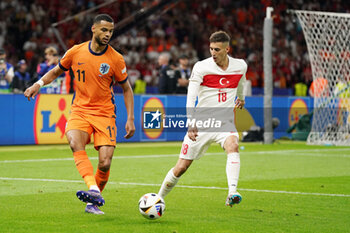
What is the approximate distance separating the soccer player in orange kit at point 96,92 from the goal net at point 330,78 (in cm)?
1318

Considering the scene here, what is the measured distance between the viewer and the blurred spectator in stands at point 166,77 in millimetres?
19781

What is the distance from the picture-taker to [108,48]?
804cm

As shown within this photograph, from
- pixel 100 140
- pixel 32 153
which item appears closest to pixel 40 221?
pixel 100 140

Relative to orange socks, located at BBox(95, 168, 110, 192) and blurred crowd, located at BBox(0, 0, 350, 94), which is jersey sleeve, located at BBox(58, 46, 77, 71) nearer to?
orange socks, located at BBox(95, 168, 110, 192)

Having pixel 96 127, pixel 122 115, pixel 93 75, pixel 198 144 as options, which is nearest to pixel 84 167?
pixel 96 127

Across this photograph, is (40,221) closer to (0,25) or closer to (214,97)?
(214,97)

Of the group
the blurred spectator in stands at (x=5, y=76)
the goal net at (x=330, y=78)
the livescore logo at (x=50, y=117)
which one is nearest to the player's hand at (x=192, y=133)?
the livescore logo at (x=50, y=117)

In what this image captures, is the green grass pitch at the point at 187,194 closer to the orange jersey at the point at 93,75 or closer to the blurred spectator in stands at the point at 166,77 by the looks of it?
the orange jersey at the point at 93,75

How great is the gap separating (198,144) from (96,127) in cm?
123

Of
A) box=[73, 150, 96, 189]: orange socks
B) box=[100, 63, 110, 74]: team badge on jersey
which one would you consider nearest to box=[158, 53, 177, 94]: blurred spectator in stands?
box=[100, 63, 110, 74]: team badge on jersey

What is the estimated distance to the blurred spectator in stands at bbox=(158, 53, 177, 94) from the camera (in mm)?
19781

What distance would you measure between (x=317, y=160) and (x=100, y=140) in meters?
8.49

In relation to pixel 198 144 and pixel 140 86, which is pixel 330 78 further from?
pixel 198 144

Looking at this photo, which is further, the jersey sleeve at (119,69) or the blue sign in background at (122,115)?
the blue sign in background at (122,115)
